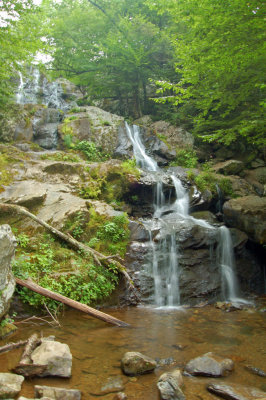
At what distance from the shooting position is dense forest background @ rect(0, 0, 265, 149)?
7242 mm

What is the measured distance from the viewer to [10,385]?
2615 millimetres

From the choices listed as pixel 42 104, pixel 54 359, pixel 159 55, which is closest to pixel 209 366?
pixel 54 359

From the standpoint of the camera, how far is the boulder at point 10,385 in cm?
250

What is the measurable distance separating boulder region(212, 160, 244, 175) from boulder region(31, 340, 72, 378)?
43.3 feet

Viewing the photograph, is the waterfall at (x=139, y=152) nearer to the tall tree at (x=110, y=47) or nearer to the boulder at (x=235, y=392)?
the tall tree at (x=110, y=47)

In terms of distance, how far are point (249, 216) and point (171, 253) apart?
338 centimetres

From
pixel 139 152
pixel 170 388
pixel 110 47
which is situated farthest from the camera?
pixel 110 47

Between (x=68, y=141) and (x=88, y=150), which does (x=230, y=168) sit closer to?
(x=88, y=150)

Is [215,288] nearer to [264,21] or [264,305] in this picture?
[264,305]

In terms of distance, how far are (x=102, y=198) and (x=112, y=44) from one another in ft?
38.3

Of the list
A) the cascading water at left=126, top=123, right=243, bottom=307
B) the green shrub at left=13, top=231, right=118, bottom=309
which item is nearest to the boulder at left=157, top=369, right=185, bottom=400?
the green shrub at left=13, top=231, right=118, bottom=309

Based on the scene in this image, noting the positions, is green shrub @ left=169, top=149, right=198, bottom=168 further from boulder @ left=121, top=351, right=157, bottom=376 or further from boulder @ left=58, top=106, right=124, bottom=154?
boulder @ left=121, top=351, right=157, bottom=376

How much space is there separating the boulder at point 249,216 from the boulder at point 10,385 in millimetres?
8721

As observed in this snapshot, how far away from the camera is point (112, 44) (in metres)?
16.7
